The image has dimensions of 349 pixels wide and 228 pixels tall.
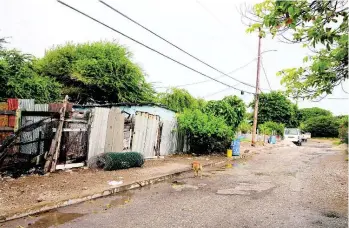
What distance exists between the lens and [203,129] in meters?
18.4

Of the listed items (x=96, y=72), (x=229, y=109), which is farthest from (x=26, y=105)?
(x=96, y=72)

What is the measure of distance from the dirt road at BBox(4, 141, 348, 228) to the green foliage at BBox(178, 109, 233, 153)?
7130 millimetres

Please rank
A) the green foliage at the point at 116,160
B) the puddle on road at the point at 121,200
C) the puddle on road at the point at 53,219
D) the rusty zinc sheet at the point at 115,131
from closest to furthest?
the puddle on road at the point at 53,219
the puddle on road at the point at 121,200
the green foliage at the point at 116,160
the rusty zinc sheet at the point at 115,131

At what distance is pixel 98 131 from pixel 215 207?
596 cm

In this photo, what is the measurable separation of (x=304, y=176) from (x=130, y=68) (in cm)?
1699

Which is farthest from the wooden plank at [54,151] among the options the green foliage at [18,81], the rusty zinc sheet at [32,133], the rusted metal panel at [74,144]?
the green foliage at [18,81]

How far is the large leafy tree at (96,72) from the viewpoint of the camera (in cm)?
2497

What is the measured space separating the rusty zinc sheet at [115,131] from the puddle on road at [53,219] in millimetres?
5662

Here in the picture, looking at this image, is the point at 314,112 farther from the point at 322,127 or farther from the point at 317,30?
the point at 317,30

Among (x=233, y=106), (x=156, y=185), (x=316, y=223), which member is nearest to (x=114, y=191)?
(x=156, y=185)

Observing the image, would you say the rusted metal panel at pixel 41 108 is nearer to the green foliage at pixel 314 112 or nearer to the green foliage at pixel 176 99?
the green foliage at pixel 176 99

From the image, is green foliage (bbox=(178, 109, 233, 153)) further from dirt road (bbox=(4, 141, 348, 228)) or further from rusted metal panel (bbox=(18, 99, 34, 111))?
rusted metal panel (bbox=(18, 99, 34, 111))

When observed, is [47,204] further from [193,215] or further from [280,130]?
[280,130]

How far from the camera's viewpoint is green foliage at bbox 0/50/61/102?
15148mm
